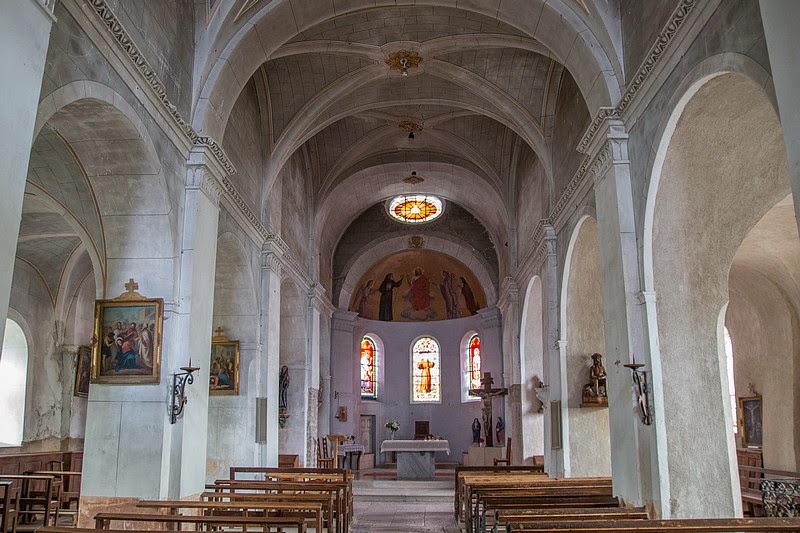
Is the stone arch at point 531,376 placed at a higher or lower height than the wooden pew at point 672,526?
higher

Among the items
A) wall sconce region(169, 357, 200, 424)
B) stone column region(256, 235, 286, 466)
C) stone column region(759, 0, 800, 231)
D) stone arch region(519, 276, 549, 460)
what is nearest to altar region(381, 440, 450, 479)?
stone arch region(519, 276, 549, 460)

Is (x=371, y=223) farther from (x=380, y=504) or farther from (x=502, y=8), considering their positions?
(x=502, y=8)

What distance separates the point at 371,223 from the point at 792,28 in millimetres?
21104

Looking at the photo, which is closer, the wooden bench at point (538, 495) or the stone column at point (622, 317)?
the wooden bench at point (538, 495)

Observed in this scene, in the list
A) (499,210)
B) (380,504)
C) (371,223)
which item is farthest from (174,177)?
(371,223)

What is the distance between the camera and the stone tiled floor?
12.5 m

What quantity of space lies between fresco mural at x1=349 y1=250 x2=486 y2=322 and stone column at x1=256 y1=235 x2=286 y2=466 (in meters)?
12.1

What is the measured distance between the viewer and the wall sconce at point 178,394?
9172 mm

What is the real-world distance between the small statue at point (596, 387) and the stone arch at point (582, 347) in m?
0.19

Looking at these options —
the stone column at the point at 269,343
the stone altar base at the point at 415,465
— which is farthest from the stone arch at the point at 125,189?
the stone altar base at the point at 415,465

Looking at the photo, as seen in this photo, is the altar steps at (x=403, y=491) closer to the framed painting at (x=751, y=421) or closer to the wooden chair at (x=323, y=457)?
the wooden chair at (x=323, y=457)

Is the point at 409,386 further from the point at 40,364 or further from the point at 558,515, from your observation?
the point at 558,515

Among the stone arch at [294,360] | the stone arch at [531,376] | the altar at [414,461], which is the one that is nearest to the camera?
the stone arch at [531,376]

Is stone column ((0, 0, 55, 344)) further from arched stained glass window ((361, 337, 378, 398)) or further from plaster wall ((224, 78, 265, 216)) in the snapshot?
arched stained glass window ((361, 337, 378, 398))
